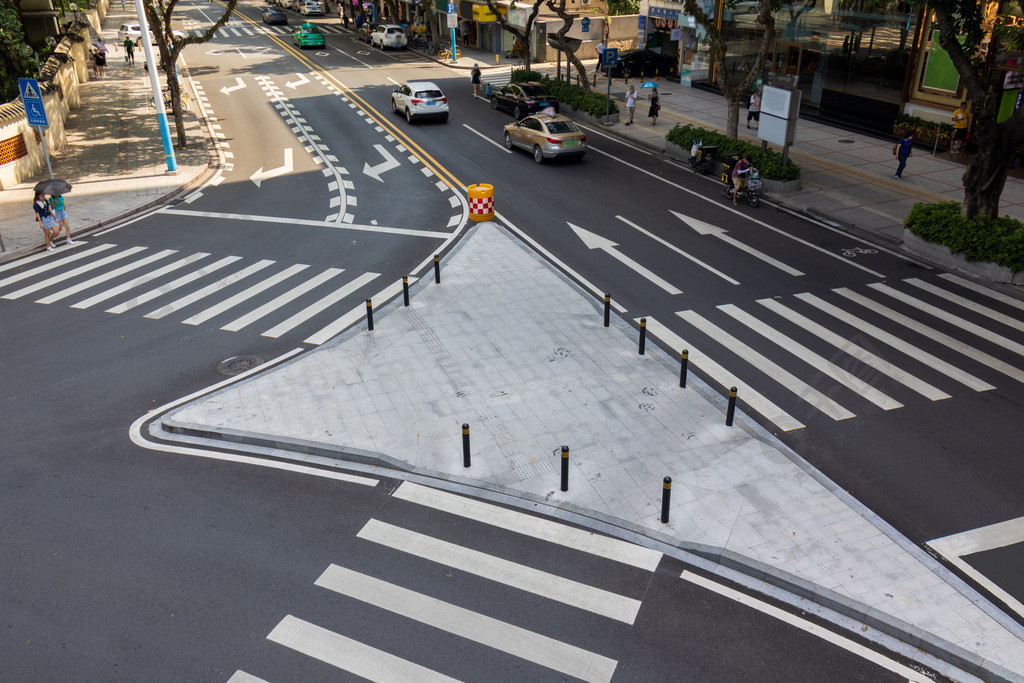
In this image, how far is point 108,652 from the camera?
8336 mm

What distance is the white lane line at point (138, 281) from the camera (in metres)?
18.1

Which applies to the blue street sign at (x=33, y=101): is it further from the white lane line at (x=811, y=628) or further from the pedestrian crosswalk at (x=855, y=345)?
the white lane line at (x=811, y=628)

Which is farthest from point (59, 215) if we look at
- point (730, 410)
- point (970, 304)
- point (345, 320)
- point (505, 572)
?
point (970, 304)

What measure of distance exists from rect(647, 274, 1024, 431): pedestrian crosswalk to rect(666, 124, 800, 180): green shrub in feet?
25.4

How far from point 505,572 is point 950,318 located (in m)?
12.7

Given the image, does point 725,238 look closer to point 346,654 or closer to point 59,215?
point 346,654

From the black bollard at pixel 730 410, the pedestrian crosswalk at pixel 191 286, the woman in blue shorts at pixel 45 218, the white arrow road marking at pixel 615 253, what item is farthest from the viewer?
the woman in blue shorts at pixel 45 218

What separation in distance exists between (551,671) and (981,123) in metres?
18.4

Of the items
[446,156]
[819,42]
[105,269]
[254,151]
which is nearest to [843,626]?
[105,269]

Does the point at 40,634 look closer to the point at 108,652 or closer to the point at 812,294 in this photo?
the point at 108,652

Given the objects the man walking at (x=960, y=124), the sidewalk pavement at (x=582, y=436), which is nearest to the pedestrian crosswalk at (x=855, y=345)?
the sidewalk pavement at (x=582, y=436)

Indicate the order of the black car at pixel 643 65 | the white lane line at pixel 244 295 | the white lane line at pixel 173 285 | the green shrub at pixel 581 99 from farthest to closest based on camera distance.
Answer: the black car at pixel 643 65
the green shrub at pixel 581 99
the white lane line at pixel 173 285
the white lane line at pixel 244 295

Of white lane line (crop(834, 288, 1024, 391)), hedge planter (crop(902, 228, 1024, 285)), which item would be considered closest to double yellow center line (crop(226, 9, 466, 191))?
white lane line (crop(834, 288, 1024, 391))

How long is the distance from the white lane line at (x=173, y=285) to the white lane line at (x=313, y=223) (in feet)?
11.1
